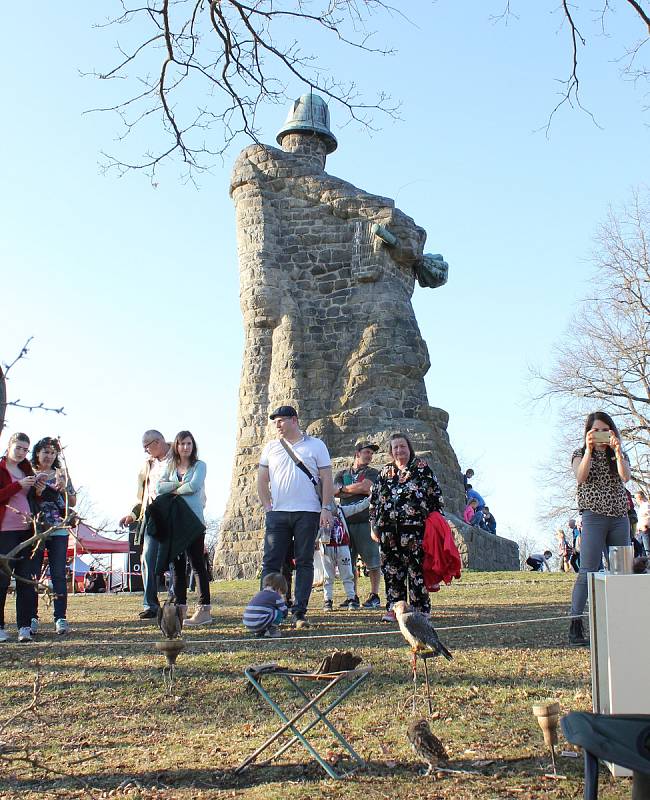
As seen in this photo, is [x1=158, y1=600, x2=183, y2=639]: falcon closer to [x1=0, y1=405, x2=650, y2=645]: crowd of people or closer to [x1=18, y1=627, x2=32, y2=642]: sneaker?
[x1=0, y1=405, x2=650, y2=645]: crowd of people

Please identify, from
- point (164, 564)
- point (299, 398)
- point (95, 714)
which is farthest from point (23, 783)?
point (299, 398)

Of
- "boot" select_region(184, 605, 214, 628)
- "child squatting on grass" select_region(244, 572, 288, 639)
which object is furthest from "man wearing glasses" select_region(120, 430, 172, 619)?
"child squatting on grass" select_region(244, 572, 288, 639)

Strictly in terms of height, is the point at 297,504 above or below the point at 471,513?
below

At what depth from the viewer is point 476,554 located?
16734 mm

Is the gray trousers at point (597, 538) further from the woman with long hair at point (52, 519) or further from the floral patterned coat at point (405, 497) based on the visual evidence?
the woman with long hair at point (52, 519)

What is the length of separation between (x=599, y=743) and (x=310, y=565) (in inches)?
192

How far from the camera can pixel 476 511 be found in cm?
1989

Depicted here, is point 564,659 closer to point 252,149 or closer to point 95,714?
point 95,714

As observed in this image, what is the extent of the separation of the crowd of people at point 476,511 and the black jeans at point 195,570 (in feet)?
38.8

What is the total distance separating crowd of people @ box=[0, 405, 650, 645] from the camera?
6508mm

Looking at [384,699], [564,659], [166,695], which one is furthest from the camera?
[564,659]

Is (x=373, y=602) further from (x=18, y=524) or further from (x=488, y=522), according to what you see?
(x=488, y=522)

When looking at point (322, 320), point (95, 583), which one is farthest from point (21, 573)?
point (322, 320)

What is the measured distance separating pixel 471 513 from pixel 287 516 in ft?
41.0
